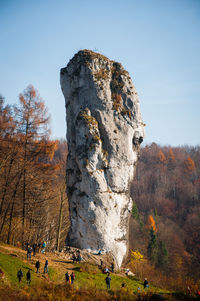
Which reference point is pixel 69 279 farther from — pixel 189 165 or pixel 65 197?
pixel 189 165

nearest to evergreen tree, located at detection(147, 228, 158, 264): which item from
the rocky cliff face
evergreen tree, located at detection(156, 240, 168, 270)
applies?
evergreen tree, located at detection(156, 240, 168, 270)

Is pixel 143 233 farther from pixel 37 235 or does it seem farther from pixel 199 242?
pixel 37 235

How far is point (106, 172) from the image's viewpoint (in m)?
16.3

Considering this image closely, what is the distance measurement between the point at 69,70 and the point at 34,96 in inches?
209

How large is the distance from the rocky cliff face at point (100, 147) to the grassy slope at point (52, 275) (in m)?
2.08

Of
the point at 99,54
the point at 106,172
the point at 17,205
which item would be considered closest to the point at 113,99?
the point at 99,54

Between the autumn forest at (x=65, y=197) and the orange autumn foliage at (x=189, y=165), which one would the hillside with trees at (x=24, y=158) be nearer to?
the autumn forest at (x=65, y=197)

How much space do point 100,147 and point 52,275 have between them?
28.4 feet

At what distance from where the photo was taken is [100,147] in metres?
16.3

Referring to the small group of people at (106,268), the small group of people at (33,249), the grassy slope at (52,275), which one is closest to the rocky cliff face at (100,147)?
the small group of people at (106,268)

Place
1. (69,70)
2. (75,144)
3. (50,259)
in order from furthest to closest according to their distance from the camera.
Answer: (69,70) → (75,144) → (50,259)

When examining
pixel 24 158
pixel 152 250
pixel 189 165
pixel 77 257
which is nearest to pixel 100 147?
pixel 24 158

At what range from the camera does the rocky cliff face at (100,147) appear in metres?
15.3

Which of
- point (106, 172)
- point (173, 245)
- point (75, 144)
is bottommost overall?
point (173, 245)
